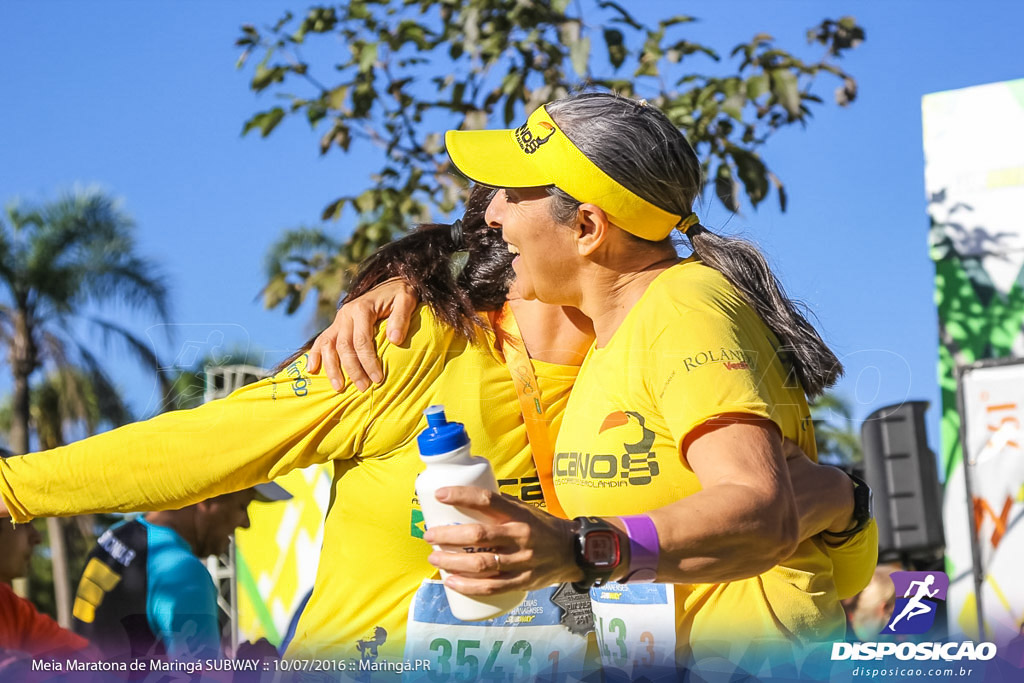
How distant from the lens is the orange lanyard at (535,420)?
6.81 ft

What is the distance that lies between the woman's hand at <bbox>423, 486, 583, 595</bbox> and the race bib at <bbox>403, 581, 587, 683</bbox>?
31.6 inches

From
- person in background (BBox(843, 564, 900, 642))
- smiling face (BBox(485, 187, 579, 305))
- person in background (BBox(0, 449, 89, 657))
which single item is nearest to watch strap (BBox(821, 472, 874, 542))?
person in background (BBox(843, 564, 900, 642))

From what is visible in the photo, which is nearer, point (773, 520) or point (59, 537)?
point (773, 520)

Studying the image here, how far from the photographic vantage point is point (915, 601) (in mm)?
2783

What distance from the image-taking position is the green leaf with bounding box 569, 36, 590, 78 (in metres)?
4.48

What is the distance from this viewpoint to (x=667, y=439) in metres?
1.58

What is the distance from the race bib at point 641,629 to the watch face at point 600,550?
18.2 inches

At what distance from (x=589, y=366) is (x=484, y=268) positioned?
1.72ft

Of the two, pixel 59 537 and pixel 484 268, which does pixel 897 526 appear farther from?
pixel 59 537

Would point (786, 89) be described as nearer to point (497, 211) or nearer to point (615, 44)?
point (615, 44)

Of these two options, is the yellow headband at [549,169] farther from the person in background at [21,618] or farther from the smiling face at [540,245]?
the person in background at [21,618]

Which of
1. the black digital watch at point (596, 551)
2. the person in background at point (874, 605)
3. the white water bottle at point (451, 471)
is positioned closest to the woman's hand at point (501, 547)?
the black digital watch at point (596, 551)

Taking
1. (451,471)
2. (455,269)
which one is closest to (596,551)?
(451,471)

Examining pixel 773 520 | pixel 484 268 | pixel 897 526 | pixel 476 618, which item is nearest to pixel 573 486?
pixel 476 618
